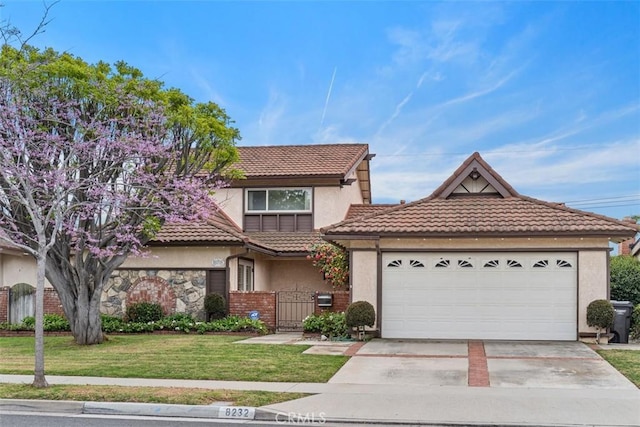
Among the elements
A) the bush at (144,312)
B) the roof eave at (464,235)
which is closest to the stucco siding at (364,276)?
the roof eave at (464,235)

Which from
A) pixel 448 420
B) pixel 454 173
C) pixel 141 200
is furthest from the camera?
pixel 454 173

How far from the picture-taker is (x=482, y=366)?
45.0 ft

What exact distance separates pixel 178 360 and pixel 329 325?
559 centimetres

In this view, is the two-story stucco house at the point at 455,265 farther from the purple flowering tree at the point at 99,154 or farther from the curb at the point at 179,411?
the curb at the point at 179,411

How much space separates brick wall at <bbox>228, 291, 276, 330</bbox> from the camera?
2212 centimetres

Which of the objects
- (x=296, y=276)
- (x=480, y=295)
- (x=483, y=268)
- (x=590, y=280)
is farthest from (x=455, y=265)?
(x=296, y=276)

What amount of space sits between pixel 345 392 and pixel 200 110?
35.1 feet

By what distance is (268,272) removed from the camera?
2761 cm

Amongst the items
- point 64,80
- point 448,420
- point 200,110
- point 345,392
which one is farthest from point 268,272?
point 448,420

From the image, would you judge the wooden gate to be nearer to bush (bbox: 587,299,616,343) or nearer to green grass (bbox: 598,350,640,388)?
bush (bbox: 587,299,616,343)

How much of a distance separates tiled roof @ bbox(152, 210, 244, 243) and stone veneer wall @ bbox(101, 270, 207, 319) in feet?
3.80

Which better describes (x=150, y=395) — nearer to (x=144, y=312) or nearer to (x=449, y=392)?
(x=449, y=392)

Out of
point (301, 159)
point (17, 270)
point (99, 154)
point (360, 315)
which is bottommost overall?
point (360, 315)

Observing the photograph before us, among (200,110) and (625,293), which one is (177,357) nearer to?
(200,110)
